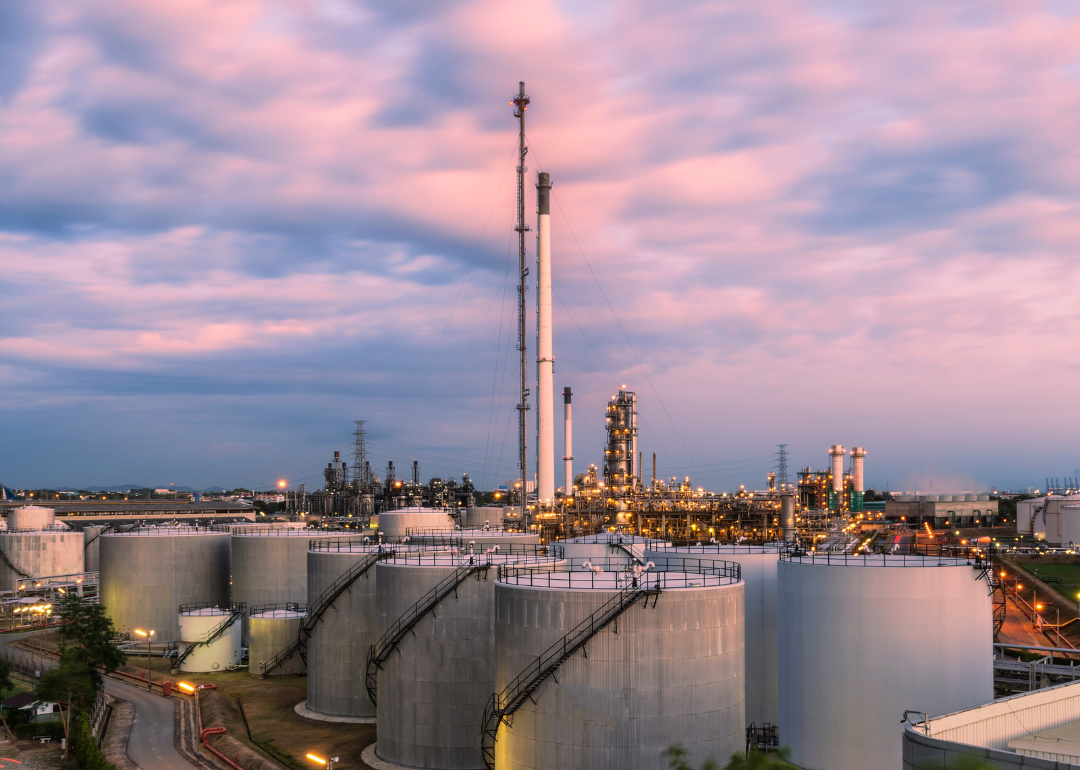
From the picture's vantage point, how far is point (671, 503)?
293ft

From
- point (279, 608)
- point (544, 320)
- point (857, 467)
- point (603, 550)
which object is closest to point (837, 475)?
point (857, 467)

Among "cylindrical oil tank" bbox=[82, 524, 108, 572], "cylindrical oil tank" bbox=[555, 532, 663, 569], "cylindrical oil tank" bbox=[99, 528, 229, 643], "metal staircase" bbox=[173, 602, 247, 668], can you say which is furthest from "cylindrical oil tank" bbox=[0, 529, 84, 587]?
"cylindrical oil tank" bbox=[555, 532, 663, 569]

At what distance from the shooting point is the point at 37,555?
8238 centimetres

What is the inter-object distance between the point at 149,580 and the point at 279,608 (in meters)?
10.7

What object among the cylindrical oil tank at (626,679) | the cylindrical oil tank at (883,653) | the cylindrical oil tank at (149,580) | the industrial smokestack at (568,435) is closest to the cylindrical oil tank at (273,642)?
the cylindrical oil tank at (149,580)

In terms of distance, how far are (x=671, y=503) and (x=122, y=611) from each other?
4916 centimetres

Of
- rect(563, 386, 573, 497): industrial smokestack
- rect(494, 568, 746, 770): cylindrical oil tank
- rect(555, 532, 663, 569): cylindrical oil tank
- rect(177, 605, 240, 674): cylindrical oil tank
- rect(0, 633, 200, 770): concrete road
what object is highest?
rect(563, 386, 573, 497): industrial smokestack

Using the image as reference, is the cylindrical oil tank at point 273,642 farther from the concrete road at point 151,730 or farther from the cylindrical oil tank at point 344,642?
the cylindrical oil tank at point 344,642

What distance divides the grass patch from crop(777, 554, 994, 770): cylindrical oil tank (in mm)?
63507

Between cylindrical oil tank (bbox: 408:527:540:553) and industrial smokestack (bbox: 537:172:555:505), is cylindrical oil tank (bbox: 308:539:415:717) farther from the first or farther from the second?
industrial smokestack (bbox: 537:172:555:505)

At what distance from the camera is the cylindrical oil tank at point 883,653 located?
2902 centimetres

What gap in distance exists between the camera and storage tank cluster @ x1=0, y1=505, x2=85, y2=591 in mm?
81812

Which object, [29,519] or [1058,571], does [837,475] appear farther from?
[29,519]

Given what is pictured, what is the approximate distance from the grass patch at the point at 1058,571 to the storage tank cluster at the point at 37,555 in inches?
3540
